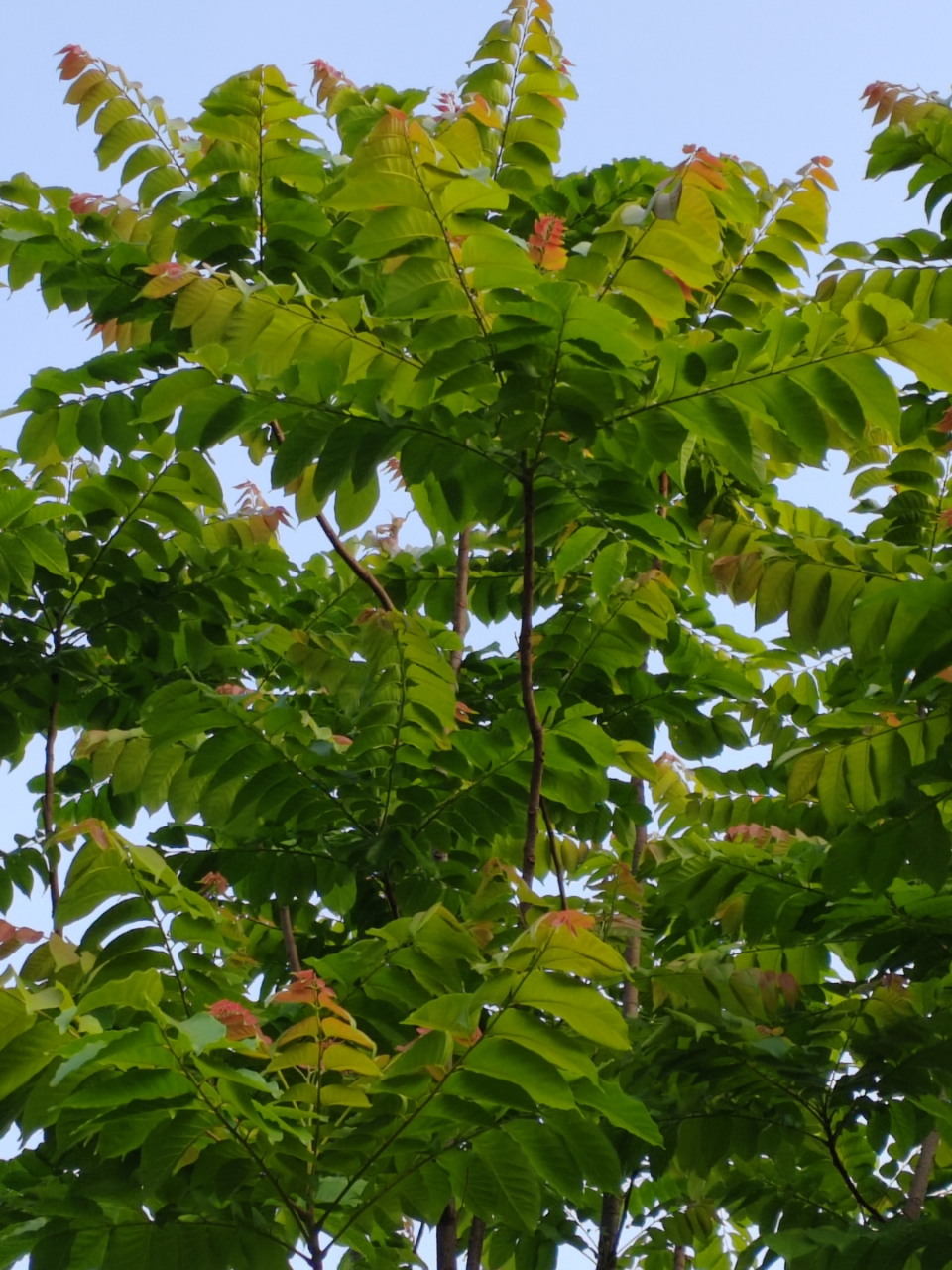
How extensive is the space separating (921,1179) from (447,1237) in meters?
1.38

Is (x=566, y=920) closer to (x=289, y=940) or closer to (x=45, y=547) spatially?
(x=289, y=940)

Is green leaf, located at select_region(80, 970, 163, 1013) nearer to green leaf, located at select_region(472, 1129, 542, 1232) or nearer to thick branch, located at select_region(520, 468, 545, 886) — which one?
green leaf, located at select_region(472, 1129, 542, 1232)

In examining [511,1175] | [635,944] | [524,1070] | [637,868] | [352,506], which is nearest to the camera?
[524,1070]

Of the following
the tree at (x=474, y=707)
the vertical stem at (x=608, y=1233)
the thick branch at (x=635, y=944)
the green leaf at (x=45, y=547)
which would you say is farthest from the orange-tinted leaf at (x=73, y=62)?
the vertical stem at (x=608, y=1233)

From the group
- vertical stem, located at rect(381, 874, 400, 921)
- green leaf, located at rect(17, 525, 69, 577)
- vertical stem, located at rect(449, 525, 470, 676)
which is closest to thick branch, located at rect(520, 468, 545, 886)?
vertical stem, located at rect(381, 874, 400, 921)

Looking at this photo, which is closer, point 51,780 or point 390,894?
point 390,894

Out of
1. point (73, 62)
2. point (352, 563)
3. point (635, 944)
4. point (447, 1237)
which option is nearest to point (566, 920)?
point (447, 1237)

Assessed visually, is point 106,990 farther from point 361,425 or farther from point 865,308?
point 865,308

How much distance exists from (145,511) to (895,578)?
82.2 inches

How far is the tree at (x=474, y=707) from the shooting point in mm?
2137

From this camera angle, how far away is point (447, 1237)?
2.66 metres

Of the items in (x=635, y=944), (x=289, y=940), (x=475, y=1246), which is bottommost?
(x=475, y=1246)

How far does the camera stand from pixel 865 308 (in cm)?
240

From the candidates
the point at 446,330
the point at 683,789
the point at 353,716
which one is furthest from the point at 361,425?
the point at 683,789
